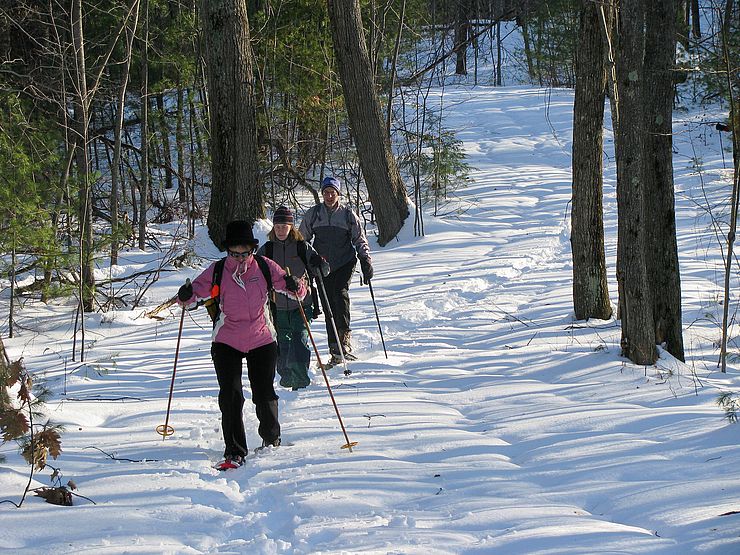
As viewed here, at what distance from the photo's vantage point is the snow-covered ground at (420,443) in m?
4.48

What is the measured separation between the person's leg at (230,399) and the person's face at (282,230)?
2.26 m

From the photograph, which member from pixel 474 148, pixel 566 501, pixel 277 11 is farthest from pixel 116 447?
pixel 474 148

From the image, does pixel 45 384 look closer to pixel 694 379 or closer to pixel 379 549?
pixel 379 549

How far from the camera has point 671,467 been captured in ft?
17.4

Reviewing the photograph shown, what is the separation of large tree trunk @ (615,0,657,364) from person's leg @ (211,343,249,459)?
4.22 m

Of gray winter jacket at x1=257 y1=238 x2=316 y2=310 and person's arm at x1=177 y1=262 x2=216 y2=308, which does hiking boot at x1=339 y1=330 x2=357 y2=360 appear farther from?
person's arm at x1=177 y1=262 x2=216 y2=308

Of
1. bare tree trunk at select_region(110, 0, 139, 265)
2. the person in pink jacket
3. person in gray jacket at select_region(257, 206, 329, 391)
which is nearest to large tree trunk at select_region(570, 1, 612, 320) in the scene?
person in gray jacket at select_region(257, 206, 329, 391)

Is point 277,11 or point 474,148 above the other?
point 277,11

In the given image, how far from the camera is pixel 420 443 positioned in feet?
20.4

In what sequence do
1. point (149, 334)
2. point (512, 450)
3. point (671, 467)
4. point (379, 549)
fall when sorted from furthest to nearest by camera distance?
point (149, 334) < point (512, 450) < point (671, 467) < point (379, 549)

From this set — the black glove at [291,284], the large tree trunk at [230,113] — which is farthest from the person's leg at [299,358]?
the large tree trunk at [230,113]

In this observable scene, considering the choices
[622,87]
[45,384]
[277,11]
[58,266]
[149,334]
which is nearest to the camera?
[622,87]

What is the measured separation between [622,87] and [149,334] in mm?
7037

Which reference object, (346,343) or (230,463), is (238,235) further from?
(346,343)
